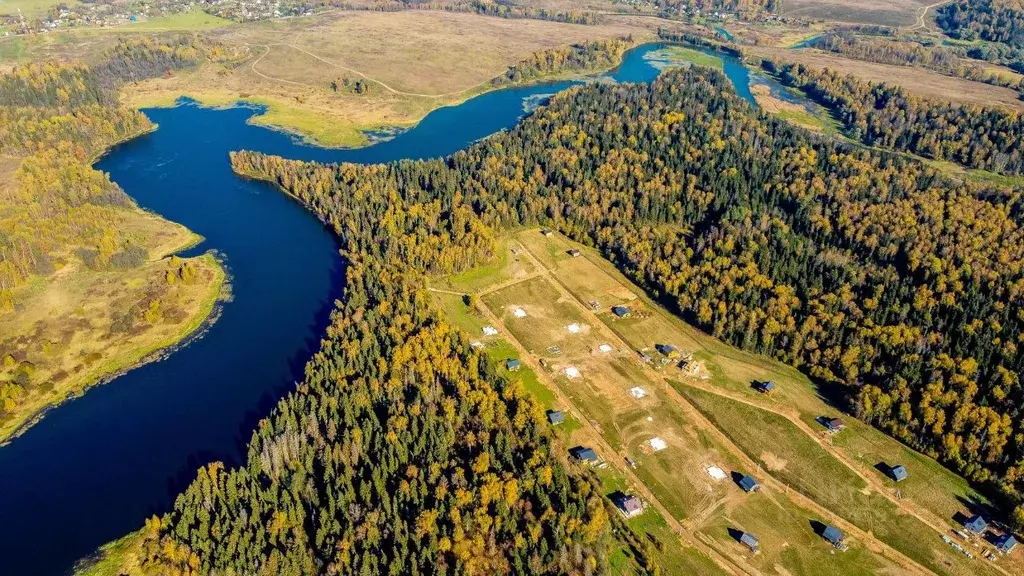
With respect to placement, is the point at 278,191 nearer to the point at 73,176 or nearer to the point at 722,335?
the point at 73,176

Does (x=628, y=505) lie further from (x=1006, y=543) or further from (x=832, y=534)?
(x=1006, y=543)

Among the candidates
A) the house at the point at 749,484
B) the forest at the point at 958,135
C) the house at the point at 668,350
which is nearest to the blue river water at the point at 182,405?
the house at the point at 668,350

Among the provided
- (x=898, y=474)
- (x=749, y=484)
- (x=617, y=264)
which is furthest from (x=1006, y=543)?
(x=617, y=264)

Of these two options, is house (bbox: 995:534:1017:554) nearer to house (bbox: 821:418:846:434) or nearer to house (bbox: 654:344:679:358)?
house (bbox: 821:418:846:434)

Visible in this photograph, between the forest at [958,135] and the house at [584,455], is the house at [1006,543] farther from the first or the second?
the forest at [958,135]

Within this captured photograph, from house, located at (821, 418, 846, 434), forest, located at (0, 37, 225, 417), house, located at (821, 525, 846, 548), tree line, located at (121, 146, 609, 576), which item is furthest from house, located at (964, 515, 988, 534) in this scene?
forest, located at (0, 37, 225, 417)

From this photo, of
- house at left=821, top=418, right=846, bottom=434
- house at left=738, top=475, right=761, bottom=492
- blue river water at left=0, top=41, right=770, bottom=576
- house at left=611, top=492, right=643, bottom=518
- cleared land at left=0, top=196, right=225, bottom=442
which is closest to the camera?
house at left=611, top=492, right=643, bottom=518
